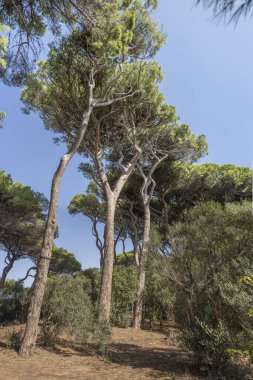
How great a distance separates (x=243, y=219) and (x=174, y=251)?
1.54 metres

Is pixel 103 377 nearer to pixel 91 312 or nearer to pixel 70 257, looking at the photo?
pixel 91 312

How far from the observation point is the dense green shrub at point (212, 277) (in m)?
5.47

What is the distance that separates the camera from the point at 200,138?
15.8 meters

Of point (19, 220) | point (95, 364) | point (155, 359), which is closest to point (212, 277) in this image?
point (155, 359)

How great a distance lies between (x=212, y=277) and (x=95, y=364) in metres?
2.96

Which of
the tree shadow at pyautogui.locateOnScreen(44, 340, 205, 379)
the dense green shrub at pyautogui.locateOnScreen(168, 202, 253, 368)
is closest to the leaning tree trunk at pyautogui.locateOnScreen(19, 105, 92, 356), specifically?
the tree shadow at pyautogui.locateOnScreen(44, 340, 205, 379)

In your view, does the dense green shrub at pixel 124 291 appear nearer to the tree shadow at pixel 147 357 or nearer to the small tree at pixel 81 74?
the tree shadow at pixel 147 357

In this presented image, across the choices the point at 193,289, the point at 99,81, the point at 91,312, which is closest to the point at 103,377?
the point at 193,289

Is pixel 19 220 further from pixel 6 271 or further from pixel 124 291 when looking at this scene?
pixel 124 291

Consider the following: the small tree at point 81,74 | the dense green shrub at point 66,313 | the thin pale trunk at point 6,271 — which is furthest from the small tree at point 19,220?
the dense green shrub at point 66,313

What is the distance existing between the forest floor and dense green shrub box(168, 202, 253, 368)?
2.09ft

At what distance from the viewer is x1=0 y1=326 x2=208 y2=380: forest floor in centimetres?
570

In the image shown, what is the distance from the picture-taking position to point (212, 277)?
6.36 metres

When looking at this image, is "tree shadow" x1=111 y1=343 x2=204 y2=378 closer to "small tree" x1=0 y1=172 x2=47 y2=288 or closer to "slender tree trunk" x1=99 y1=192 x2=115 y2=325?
"slender tree trunk" x1=99 y1=192 x2=115 y2=325
